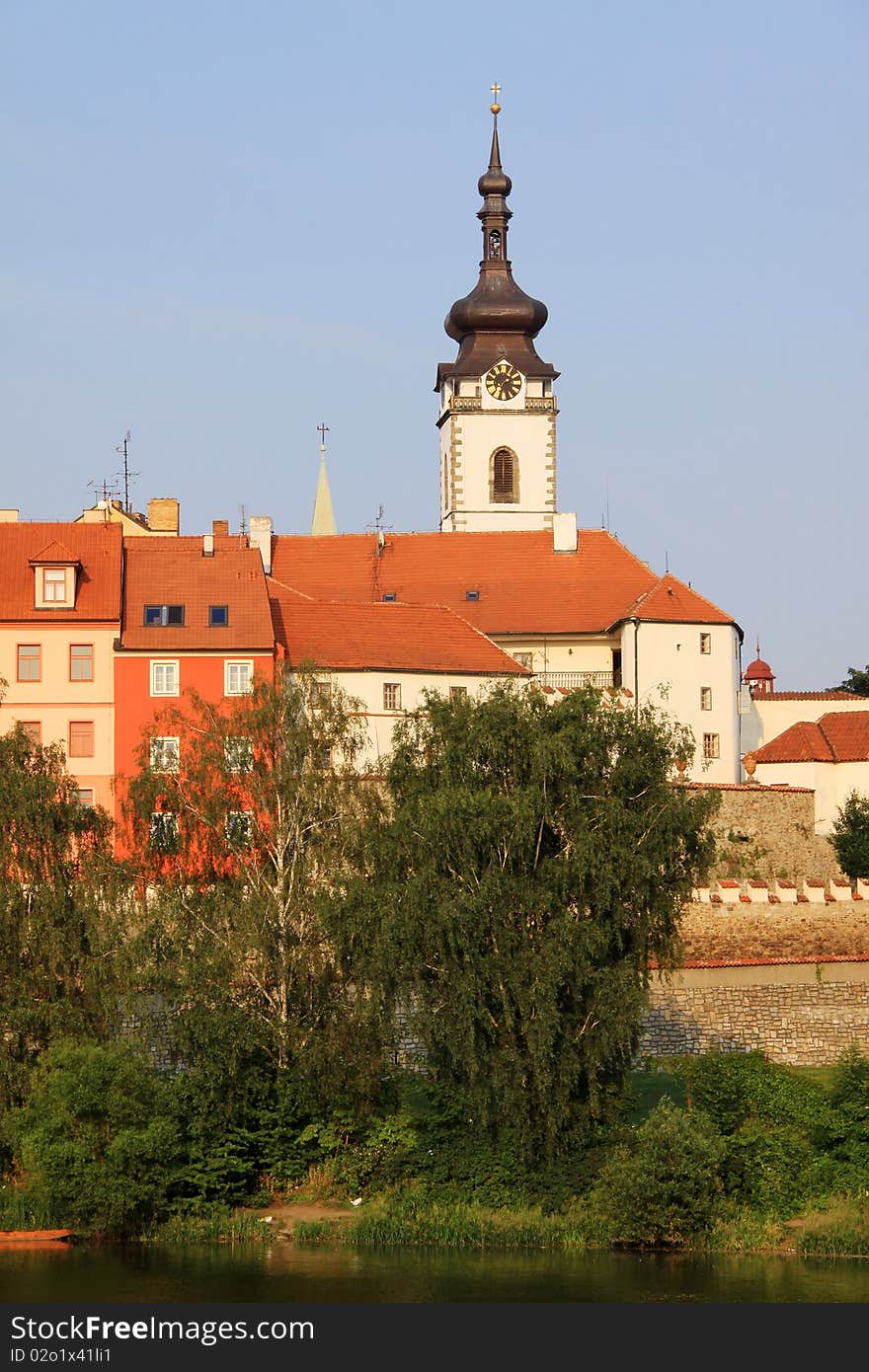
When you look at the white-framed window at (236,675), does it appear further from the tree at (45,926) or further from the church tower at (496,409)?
the church tower at (496,409)

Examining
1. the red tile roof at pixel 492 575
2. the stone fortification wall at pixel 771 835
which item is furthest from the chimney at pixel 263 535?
the stone fortification wall at pixel 771 835

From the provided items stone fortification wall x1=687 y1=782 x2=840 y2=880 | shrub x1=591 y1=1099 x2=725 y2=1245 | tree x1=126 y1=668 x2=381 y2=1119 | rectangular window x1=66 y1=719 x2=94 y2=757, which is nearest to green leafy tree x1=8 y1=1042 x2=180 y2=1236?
tree x1=126 y1=668 x2=381 y2=1119

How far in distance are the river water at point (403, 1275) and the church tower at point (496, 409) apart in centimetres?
5132

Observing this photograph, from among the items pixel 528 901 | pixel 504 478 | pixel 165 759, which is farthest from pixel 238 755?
pixel 504 478

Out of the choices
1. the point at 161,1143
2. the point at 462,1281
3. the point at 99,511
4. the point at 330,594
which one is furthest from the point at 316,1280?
the point at 99,511

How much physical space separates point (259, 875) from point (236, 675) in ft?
60.2

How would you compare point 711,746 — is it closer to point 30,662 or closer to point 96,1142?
point 30,662

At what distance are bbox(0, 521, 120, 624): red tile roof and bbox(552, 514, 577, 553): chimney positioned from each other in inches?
692

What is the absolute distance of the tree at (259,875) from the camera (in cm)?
4709

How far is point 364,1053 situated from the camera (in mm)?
47156

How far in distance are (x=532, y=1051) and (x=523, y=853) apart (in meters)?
3.74

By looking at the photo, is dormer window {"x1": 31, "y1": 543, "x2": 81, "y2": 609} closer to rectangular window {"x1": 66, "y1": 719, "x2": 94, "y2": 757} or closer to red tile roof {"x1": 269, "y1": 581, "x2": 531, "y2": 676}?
rectangular window {"x1": 66, "y1": 719, "x2": 94, "y2": 757}

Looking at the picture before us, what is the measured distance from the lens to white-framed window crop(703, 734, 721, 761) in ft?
243

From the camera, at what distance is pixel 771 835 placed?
231 feet
